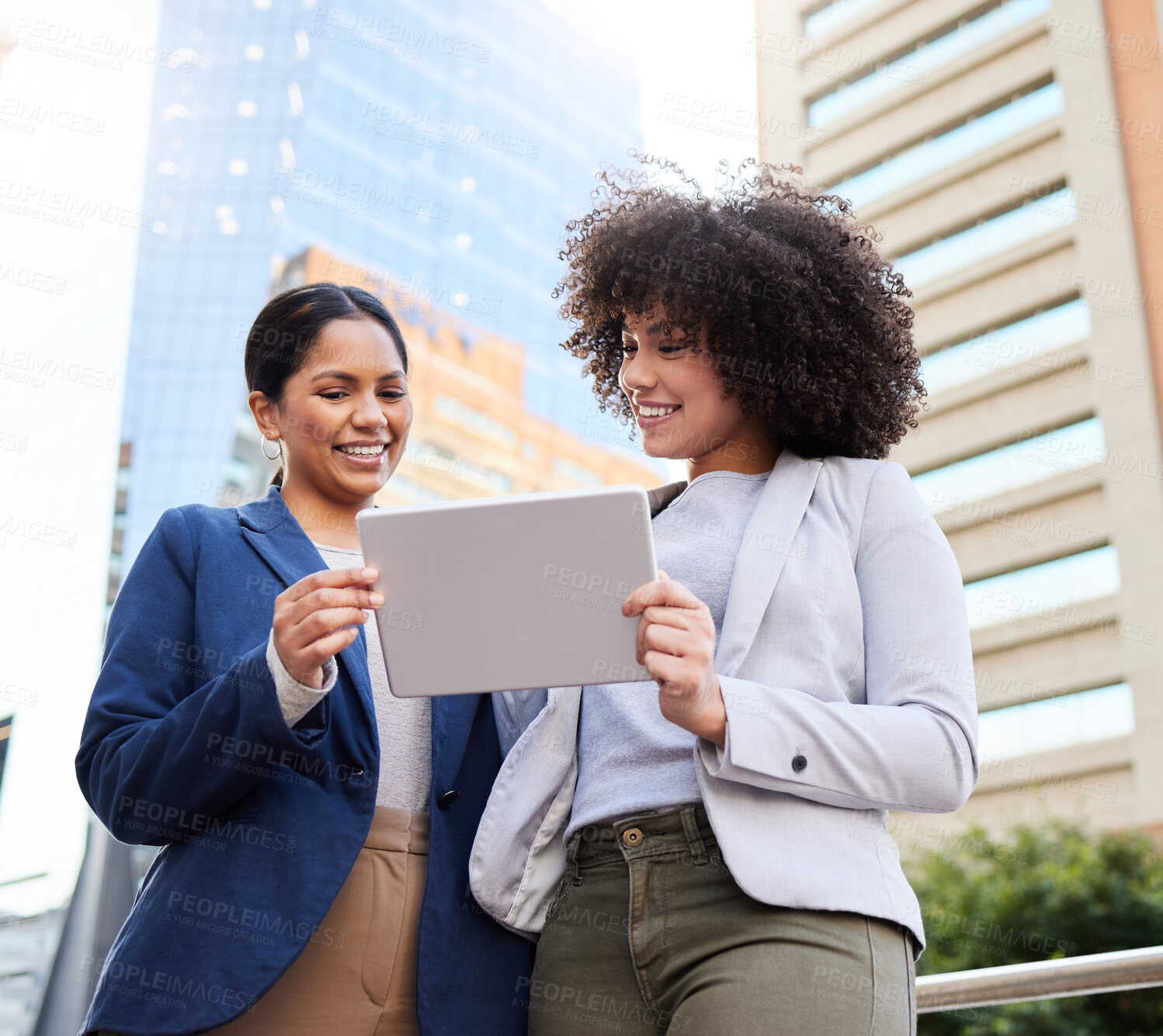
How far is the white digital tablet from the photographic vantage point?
139 centimetres

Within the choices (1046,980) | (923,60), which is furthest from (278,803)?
(923,60)

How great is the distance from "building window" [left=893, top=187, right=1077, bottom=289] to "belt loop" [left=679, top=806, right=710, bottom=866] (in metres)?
27.3

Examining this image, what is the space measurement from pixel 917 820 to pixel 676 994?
76.2 ft

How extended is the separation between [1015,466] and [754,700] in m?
26.4

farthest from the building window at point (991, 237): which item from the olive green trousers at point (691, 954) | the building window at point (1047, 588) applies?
the olive green trousers at point (691, 954)

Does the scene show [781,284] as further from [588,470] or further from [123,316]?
[588,470]

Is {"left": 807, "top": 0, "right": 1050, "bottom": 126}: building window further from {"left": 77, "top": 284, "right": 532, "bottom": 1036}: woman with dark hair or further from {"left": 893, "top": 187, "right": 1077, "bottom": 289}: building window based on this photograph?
{"left": 77, "top": 284, "right": 532, "bottom": 1036}: woman with dark hair

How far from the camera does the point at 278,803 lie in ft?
5.50

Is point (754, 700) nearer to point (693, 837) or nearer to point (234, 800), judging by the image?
point (693, 837)

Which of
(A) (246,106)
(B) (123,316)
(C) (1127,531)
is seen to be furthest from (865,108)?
(B) (123,316)

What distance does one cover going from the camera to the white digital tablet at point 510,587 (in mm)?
1391

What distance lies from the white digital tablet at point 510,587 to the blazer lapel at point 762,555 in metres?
0.20

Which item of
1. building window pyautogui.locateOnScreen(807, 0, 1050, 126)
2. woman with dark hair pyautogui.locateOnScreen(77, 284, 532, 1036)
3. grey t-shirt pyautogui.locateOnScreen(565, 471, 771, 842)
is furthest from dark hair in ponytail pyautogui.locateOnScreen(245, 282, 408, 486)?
building window pyautogui.locateOnScreen(807, 0, 1050, 126)

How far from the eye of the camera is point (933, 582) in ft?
5.16
